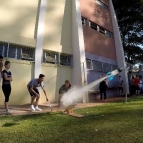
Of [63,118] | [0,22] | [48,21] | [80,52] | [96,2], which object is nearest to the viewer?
[63,118]

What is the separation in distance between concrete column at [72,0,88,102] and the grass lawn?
6.70 metres

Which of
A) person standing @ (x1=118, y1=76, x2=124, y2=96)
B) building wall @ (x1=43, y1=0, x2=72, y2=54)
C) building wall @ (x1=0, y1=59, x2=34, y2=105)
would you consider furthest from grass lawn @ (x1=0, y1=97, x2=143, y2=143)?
person standing @ (x1=118, y1=76, x2=124, y2=96)

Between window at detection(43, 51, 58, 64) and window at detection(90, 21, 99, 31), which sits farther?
window at detection(90, 21, 99, 31)

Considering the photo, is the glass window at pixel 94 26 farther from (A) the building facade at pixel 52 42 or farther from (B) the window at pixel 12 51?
(B) the window at pixel 12 51

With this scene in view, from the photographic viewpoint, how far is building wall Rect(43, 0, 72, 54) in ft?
41.7

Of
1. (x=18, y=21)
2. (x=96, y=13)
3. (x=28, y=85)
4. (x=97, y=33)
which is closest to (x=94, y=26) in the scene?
(x=97, y=33)

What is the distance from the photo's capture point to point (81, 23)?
1424cm

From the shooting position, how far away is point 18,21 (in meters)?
11.5

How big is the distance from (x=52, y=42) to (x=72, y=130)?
26.5 feet

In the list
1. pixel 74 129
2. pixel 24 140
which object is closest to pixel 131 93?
pixel 74 129

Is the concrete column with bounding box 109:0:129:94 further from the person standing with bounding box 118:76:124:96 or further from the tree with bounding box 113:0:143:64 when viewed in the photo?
the tree with bounding box 113:0:143:64

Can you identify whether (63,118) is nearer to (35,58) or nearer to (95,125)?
(95,125)

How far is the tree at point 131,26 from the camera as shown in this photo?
22469 millimetres

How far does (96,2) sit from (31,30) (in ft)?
24.4
